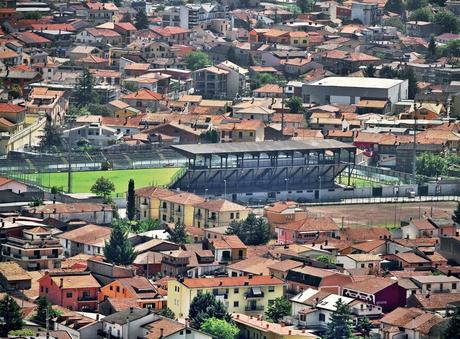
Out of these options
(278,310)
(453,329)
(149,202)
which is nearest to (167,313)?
(278,310)

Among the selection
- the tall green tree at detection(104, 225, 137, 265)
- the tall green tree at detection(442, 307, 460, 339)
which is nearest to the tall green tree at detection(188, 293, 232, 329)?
the tall green tree at detection(442, 307, 460, 339)

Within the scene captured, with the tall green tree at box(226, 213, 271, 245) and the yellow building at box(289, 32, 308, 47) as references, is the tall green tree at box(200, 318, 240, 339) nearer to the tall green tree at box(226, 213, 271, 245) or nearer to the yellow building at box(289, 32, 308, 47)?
the tall green tree at box(226, 213, 271, 245)

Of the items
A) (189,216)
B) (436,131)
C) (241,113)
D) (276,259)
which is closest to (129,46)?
(241,113)

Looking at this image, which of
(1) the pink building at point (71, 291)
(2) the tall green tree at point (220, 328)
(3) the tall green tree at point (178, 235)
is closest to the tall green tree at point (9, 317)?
(1) the pink building at point (71, 291)

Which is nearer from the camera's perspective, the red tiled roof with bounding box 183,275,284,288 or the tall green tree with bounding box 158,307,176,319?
the tall green tree with bounding box 158,307,176,319

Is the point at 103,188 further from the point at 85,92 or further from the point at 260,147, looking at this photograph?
the point at 85,92

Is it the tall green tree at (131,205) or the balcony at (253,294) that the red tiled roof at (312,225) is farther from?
the balcony at (253,294)

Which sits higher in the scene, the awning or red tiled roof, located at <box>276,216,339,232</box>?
the awning
